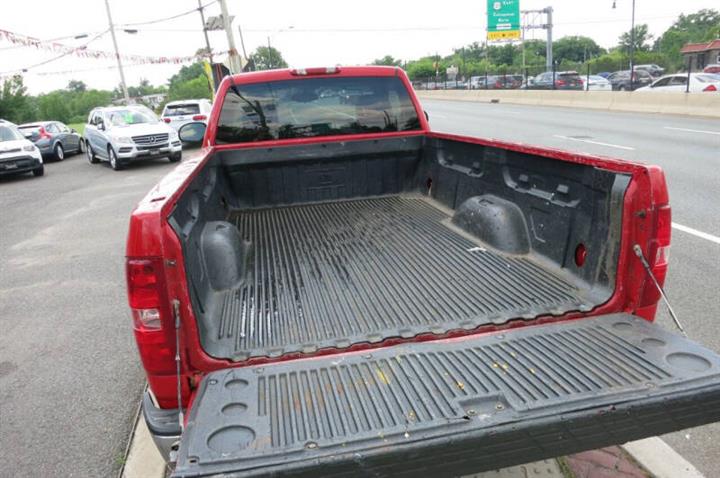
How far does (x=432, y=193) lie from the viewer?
16.6 ft

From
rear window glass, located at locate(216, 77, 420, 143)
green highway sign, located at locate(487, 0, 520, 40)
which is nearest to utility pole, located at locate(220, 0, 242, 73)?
green highway sign, located at locate(487, 0, 520, 40)

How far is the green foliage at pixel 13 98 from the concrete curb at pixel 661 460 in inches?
1534

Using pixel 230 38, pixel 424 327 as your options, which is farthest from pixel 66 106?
pixel 424 327

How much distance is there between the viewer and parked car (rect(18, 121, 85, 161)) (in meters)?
20.1

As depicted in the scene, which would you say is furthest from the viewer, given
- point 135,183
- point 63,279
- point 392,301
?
point 135,183

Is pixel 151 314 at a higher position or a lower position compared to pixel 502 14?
lower

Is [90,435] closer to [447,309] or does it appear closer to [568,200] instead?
[447,309]

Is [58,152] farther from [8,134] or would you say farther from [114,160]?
[114,160]

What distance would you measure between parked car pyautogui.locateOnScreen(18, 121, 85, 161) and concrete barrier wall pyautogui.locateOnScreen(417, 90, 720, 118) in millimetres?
22606

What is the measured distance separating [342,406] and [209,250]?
152 centimetres

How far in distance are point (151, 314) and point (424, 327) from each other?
124 cm

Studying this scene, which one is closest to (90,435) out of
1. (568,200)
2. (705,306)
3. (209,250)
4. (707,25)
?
(209,250)

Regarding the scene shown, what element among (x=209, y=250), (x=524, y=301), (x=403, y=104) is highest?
(x=403, y=104)

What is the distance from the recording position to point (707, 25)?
97.6 meters
